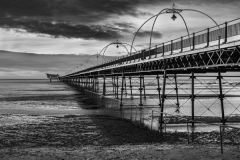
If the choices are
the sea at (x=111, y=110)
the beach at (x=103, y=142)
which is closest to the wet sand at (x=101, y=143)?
the beach at (x=103, y=142)

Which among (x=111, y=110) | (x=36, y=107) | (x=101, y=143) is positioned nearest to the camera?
(x=101, y=143)

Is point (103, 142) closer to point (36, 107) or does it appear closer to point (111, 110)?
point (111, 110)

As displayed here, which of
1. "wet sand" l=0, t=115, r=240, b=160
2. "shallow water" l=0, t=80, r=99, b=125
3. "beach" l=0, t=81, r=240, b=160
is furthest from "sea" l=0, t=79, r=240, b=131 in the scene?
"wet sand" l=0, t=115, r=240, b=160

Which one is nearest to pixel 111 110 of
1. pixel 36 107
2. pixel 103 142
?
pixel 36 107

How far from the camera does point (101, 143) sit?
16469 millimetres

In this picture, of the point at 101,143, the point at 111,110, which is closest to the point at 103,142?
the point at 101,143

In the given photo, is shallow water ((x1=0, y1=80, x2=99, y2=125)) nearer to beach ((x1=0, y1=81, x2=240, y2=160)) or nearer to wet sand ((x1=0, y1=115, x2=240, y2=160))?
beach ((x1=0, y1=81, x2=240, y2=160))

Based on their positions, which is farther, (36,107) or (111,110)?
(36,107)

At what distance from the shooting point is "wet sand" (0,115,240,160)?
1295 centimetres

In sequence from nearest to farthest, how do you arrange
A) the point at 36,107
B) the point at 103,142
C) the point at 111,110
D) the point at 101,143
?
1. the point at 101,143
2. the point at 103,142
3. the point at 111,110
4. the point at 36,107

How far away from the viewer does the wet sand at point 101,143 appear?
12.9 m

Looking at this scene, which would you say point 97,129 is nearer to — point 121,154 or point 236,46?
point 121,154

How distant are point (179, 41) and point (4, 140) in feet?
46.6

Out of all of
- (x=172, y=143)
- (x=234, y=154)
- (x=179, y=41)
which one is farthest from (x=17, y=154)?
(x=179, y=41)
